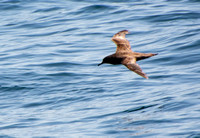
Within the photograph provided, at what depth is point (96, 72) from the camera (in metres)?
13.9

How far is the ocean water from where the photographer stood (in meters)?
10.3

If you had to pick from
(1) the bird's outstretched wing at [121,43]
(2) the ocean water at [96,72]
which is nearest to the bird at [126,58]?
(1) the bird's outstretched wing at [121,43]

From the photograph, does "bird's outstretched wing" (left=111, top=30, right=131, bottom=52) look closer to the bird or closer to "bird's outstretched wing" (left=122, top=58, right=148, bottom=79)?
the bird

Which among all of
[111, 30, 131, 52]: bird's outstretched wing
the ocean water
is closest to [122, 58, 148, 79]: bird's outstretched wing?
[111, 30, 131, 52]: bird's outstretched wing

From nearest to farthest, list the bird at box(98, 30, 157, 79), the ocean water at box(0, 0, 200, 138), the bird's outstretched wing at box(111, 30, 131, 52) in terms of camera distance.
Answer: the bird at box(98, 30, 157, 79) < the ocean water at box(0, 0, 200, 138) < the bird's outstretched wing at box(111, 30, 131, 52)

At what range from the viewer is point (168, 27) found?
17250mm

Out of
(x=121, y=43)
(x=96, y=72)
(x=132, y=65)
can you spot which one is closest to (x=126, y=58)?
(x=132, y=65)

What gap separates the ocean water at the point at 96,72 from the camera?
10.3 meters

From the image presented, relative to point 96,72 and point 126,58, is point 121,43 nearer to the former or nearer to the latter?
point 126,58

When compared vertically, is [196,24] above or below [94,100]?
above

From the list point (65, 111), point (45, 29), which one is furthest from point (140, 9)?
point (65, 111)

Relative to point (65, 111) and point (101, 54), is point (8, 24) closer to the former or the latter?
point (101, 54)

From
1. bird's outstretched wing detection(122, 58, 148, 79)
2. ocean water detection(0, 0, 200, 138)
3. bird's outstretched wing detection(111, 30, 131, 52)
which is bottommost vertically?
ocean water detection(0, 0, 200, 138)

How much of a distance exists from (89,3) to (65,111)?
1021 cm
